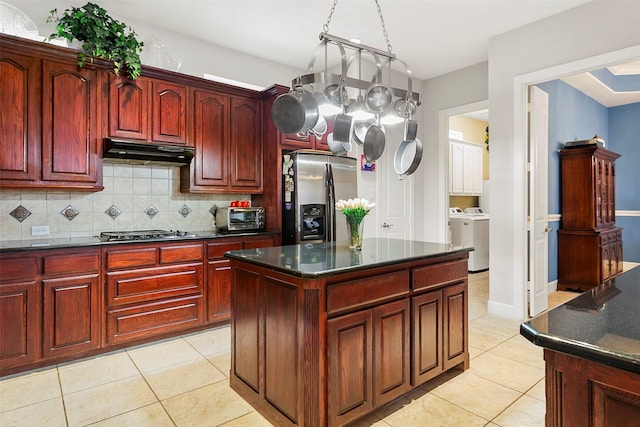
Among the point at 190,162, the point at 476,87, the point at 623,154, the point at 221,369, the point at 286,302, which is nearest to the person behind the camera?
the point at 286,302

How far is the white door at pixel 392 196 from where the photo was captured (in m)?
4.71

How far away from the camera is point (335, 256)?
2.13 metres

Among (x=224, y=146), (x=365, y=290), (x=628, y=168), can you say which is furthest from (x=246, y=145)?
(x=628, y=168)

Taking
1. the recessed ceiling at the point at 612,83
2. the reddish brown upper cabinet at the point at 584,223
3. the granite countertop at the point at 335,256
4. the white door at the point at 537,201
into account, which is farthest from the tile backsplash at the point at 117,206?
the recessed ceiling at the point at 612,83

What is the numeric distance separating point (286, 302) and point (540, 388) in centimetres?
188

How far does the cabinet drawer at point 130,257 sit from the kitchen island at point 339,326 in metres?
1.26

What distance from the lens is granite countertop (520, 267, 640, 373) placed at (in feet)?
2.64

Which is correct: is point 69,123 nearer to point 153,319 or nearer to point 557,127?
point 153,319

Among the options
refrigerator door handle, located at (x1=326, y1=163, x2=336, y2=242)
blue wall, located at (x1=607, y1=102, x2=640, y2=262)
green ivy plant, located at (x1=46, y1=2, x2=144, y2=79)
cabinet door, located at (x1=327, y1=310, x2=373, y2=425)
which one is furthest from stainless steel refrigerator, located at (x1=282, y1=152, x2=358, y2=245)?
blue wall, located at (x1=607, y1=102, x2=640, y2=262)

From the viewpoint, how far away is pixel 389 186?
482cm

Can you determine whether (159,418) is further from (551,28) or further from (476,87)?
(476,87)

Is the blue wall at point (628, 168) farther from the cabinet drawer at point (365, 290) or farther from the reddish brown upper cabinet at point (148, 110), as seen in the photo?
the reddish brown upper cabinet at point (148, 110)

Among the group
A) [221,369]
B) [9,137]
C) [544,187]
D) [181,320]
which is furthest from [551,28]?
[9,137]

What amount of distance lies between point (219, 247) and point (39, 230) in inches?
60.4
